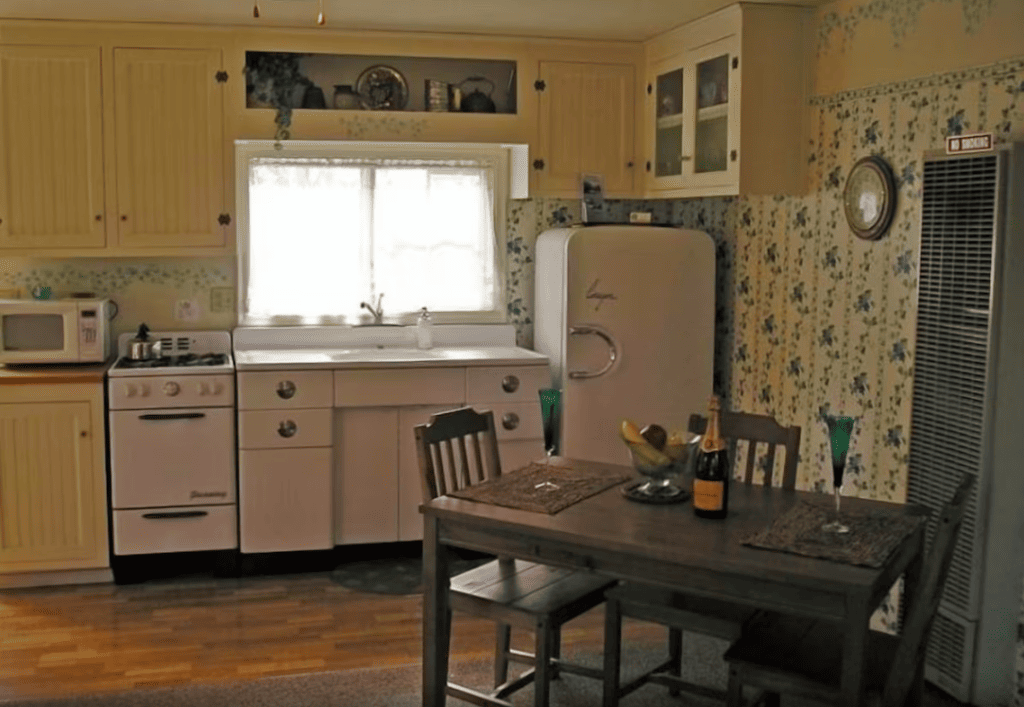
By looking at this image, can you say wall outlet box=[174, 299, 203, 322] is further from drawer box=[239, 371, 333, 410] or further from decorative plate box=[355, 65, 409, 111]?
decorative plate box=[355, 65, 409, 111]

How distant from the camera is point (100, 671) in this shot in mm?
3654

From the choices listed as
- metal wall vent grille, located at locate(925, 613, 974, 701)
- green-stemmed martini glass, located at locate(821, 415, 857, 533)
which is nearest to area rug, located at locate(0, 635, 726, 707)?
metal wall vent grille, located at locate(925, 613, 974, 701)

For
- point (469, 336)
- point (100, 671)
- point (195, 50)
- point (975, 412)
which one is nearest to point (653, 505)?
point (975, 412)

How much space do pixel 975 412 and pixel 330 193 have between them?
9.96 ft

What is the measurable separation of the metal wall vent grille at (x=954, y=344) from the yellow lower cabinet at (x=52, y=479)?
121 inches

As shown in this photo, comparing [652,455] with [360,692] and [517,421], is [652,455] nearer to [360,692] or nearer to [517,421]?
[360,692]

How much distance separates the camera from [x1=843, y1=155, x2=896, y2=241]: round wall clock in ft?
12.5

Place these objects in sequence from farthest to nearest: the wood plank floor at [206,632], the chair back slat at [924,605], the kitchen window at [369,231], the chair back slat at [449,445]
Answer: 1. the kitchen window at [369,231]
2. the wood plank floor at [206,632]
3. the chair back slat at [449,445]
4. the chair back slat at [924,605]

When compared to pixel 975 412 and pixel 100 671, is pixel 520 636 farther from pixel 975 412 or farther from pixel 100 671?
pixel 975 412

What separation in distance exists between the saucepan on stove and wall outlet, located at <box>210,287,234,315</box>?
0.31 m

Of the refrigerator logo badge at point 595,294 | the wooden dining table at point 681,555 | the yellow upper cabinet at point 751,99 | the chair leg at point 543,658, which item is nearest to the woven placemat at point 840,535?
the wooden dining table at point 681,555

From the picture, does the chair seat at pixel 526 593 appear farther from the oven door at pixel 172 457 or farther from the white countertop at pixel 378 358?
the oven door at pixel 172 457

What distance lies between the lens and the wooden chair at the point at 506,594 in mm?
2980

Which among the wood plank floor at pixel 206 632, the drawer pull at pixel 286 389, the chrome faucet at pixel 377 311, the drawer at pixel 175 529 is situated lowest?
the wood plank floor at pixel 206 632
